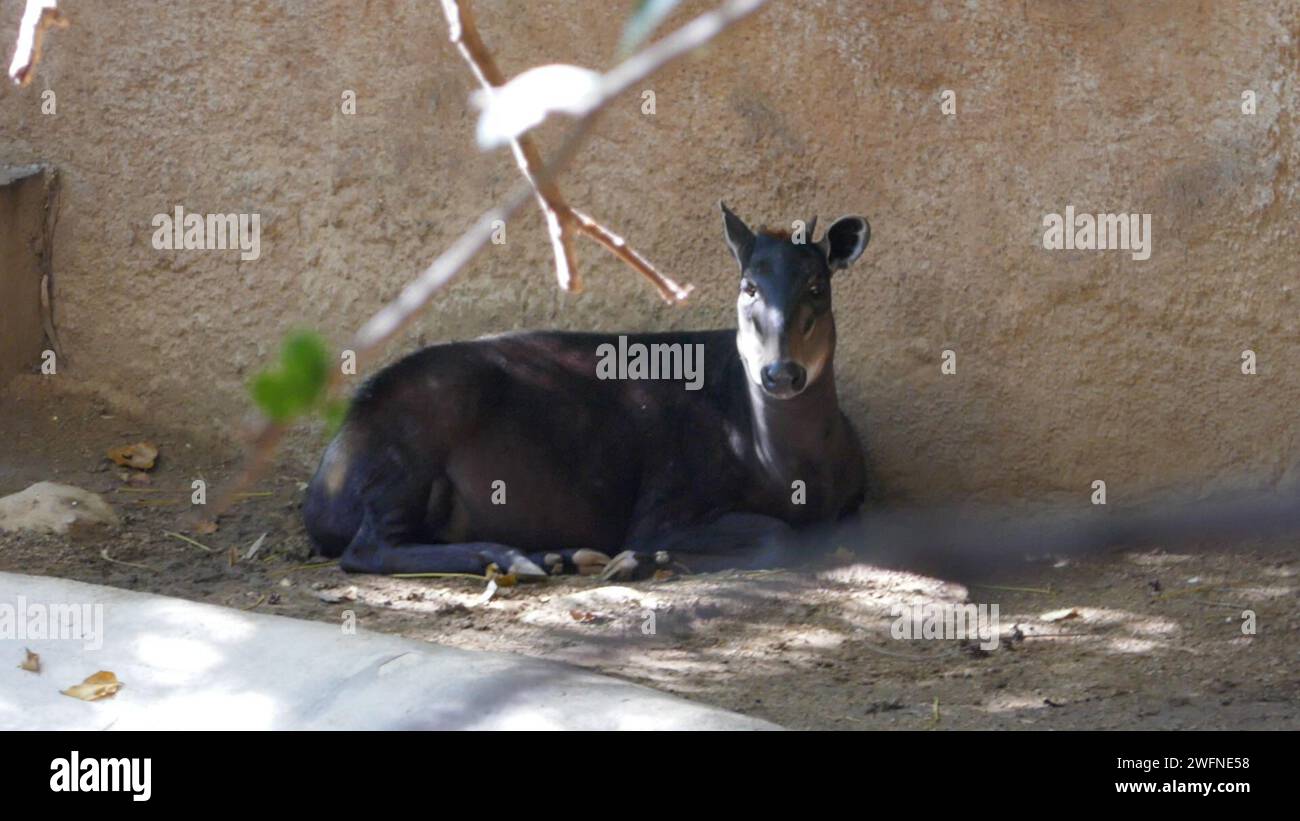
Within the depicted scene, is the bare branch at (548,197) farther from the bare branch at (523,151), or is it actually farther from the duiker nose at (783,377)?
the duiker nose at (783,377)

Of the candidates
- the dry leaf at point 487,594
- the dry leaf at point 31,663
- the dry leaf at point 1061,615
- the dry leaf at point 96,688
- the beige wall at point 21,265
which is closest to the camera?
the dry leaf at point 96,688

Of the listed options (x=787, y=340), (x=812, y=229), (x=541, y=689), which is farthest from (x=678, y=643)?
(x=812, y=229)

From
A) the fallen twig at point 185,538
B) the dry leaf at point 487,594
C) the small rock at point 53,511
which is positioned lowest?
the dry leaf at point 487,594

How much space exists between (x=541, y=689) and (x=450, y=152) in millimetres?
3720

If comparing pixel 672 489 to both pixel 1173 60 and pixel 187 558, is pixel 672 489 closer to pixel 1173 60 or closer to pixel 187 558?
pixel 187 558

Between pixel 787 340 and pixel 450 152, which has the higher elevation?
pixel 450 152

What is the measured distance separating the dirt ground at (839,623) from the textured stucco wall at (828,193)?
81cm

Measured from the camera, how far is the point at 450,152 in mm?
7125

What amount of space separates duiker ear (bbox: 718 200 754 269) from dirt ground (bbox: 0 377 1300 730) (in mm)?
1320

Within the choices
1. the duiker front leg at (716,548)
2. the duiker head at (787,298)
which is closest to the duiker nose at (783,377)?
the duiker head at (787,298)

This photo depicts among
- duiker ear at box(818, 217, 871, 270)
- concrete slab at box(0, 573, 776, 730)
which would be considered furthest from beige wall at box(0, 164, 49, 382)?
duiker ear at box(818, 217, 871, 270)

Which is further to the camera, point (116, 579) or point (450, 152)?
point (450, 152)

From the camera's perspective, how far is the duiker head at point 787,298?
6045mm

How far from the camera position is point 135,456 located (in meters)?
7.28
